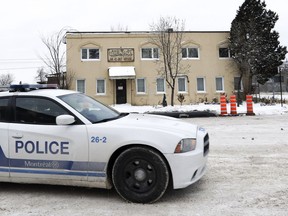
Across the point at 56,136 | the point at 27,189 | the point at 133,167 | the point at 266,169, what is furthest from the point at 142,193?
the point at 266,169

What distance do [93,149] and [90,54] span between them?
87.8 feet

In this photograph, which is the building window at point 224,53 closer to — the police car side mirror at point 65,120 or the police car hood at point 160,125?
the police car hood at point 160,125

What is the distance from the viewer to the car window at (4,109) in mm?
4840

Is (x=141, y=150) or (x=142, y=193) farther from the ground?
(x=141, y=150)

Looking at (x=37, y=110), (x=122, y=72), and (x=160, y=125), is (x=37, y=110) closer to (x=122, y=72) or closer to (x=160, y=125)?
(x=160, y=125)

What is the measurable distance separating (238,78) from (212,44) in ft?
13.1

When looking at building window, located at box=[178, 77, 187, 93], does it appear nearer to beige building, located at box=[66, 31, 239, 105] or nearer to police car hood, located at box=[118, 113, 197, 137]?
beige building, located at box=[66, 31, 239, 105]

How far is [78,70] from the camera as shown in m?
30.0

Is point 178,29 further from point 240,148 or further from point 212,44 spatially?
point 240,148

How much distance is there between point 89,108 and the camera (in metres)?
5.06

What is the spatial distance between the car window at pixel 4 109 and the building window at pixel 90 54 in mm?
25754

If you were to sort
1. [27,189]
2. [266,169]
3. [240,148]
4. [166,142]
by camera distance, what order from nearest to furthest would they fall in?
[166,142]
[27,189]
[266,169]
[240,148]

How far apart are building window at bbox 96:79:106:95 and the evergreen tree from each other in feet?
39.1

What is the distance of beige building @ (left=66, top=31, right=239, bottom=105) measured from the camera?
3003 centimetres
